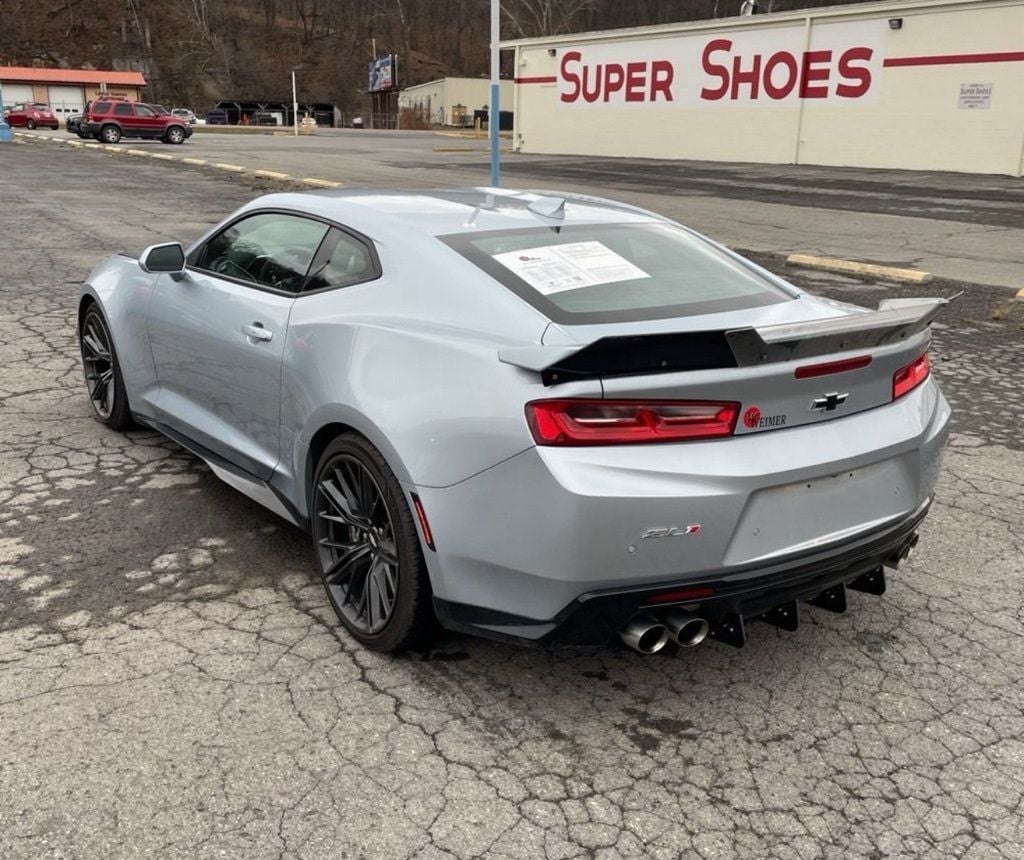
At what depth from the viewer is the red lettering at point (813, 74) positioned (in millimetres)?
28047

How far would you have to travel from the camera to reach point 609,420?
2.42 metres

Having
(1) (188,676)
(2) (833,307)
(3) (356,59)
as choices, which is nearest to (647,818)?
(1) (188,676)

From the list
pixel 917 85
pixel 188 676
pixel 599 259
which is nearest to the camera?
pixel 188 676

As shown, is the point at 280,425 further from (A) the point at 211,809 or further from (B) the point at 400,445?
(A) the point at 211,809

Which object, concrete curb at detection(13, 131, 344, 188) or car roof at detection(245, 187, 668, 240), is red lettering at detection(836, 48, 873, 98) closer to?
concrete curb at detection(13, 131, 344, 188)

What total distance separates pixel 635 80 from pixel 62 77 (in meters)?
62.4

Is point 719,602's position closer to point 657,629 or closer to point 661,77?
point 657,629

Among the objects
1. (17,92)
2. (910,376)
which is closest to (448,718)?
(910,376)

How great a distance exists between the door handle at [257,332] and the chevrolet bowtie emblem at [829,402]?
76.7 inches

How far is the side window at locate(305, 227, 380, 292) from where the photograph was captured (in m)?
3.31

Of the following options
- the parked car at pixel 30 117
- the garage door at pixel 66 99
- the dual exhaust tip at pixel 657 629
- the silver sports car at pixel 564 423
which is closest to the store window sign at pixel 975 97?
the silver sports car at pixel 564 423

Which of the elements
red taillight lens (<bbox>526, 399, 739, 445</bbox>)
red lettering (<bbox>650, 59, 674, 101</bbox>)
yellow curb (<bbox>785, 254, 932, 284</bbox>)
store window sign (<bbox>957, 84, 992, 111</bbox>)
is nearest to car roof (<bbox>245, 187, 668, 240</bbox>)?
red taillight lens (<bbox>526, 399, 739, 445</bbox>)

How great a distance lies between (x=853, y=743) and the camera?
2.68 metres

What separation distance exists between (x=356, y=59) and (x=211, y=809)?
139m
